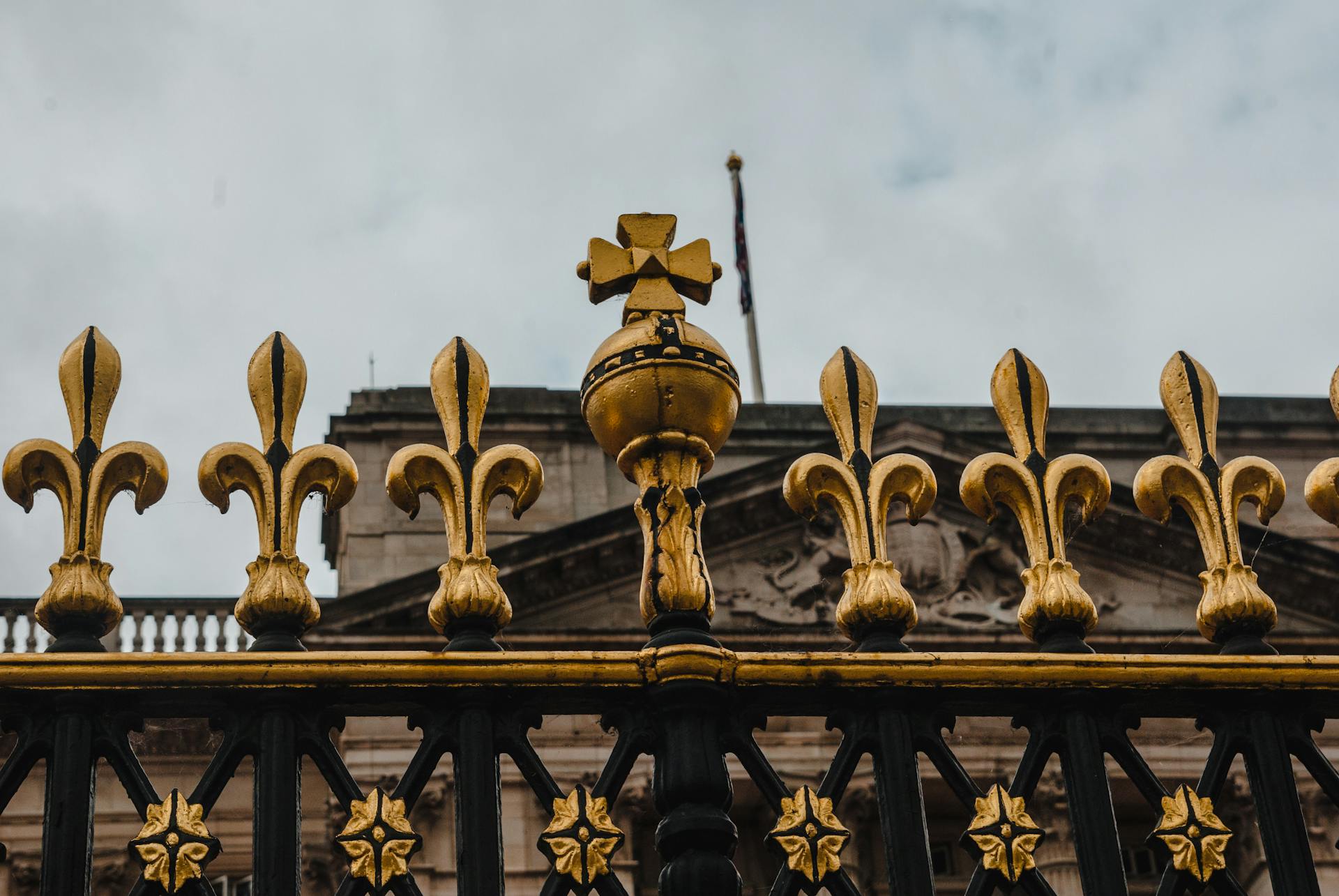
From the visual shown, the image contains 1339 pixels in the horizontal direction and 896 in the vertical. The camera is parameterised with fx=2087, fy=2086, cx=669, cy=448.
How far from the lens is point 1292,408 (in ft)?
90.0

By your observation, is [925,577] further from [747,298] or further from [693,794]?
[693,794]

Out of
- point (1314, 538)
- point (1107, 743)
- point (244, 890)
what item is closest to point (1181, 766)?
point (1314, 538)

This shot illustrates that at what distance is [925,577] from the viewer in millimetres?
25750

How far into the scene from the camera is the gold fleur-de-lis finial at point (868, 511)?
3691mm

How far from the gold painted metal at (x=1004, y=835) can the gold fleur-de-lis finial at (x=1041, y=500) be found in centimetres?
34

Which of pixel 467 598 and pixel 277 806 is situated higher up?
pixel 467 598

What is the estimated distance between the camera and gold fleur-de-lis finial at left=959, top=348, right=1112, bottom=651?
12.2ft

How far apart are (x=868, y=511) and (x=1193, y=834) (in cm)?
78

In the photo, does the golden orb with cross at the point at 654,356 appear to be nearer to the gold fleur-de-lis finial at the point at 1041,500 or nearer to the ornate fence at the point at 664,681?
the ornate fence at the point at 664,681

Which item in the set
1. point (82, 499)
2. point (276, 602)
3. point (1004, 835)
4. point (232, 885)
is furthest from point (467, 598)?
point (232, 885)

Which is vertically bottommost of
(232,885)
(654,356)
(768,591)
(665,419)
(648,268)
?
(665,419)

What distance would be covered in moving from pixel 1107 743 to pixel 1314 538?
955 inches

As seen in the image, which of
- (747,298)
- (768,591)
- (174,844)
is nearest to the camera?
(174,844)

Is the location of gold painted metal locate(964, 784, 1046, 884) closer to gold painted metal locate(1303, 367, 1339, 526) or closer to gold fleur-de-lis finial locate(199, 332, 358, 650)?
gold painted metal locate(1303, 367, 1339, 526)
